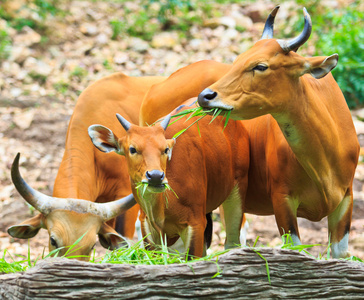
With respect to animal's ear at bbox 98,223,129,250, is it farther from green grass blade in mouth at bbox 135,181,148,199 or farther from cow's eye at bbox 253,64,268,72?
cow's eye at bbox 253,64,268,72

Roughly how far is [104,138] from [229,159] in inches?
49.8

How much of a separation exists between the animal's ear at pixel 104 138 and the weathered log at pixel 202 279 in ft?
5.49

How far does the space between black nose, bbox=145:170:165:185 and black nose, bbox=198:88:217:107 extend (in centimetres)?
63

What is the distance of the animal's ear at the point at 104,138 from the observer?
5.42 metres

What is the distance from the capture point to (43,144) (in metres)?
10.9

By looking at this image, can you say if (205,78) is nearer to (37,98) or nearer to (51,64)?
(37,98)

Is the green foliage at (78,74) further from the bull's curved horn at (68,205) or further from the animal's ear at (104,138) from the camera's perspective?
the animal's ear at (104,138)

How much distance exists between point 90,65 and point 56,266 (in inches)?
409

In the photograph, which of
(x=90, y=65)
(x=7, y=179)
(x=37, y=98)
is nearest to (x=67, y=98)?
(x=37, y=98)

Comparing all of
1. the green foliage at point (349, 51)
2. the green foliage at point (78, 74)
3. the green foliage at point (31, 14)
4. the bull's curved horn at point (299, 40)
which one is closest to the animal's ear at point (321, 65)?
the bull's curved horn at point (299, 40)

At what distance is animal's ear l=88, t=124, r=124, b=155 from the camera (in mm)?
5422

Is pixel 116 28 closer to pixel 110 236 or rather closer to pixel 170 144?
pixel 110 236

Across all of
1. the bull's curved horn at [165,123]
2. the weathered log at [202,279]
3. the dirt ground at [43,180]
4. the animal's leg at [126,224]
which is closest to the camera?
the weathered log at [202,279]

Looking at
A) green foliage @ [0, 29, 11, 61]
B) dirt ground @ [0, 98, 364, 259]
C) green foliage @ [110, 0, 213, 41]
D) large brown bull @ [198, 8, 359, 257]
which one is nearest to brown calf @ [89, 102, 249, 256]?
large brown bull @ [198, 8, 359, 257]
